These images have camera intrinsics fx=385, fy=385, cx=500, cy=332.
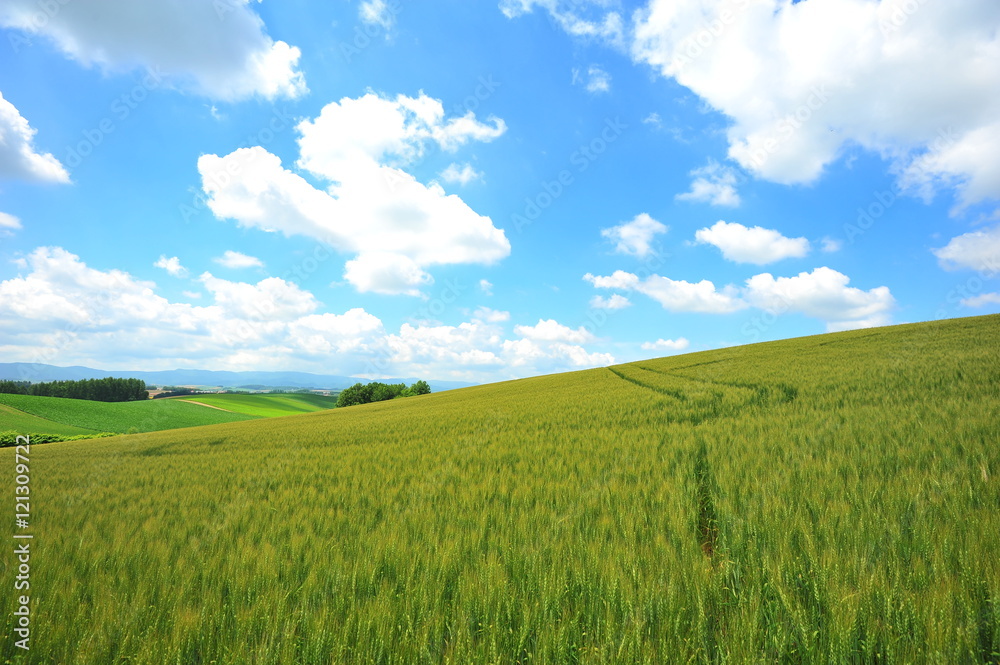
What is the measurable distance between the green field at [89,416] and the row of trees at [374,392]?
Result: 1119 inches

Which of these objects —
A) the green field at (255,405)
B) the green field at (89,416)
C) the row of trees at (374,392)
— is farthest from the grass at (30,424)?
the row of trees at (374,392)

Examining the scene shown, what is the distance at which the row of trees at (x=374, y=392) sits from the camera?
82.2 m

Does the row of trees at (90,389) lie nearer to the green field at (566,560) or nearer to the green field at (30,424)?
the green field at (30,424)

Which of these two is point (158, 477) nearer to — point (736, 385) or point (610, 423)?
point (610, 423)

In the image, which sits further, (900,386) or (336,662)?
(900,386)

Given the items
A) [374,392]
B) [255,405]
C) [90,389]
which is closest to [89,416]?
[255,405]

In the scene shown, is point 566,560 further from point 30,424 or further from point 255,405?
point 255,405

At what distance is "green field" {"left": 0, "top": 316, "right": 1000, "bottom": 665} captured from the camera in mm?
2145

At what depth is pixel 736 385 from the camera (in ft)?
49.7

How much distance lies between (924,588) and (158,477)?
11334mm

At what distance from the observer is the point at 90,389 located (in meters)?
78.1

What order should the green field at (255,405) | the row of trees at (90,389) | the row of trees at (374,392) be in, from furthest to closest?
the row of trees at (374,392) < the row of trees at (90,389) < the green field at (255,405)

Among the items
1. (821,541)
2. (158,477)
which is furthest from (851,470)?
(158,477)

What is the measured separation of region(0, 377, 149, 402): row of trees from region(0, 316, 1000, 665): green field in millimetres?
100260
